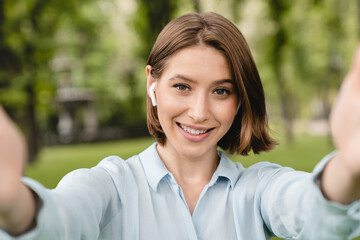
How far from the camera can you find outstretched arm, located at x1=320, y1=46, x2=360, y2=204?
1.04 meters

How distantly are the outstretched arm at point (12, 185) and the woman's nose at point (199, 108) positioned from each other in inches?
28.6

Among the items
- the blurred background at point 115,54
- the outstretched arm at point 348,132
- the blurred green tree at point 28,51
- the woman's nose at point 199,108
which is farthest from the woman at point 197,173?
the blurred green tree at point 28,51

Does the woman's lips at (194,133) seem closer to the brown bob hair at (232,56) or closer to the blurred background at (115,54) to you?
the brown bob hair at (232,56)

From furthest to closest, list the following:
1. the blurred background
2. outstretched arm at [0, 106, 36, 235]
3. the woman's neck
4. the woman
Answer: the blurred background → the woman's neck → the woman → outstretched arm at [0, 106, 36, 235]

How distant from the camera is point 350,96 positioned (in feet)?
3.41

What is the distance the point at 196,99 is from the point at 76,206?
608 millimetres

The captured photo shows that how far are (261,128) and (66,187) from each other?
3.00 ft

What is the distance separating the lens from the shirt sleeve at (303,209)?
1.17 metres

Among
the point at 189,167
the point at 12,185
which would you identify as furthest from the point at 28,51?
the point at 12,185

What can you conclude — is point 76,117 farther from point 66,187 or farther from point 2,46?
point 66,187

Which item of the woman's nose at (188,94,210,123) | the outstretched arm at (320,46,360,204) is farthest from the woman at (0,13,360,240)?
the outstretched arm at (320,46,360,204)

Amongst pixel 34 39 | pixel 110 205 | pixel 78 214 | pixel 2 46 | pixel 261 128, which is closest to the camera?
pixel 78 214

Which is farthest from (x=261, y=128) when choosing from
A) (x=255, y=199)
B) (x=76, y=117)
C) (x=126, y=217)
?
(x=76, y=117)

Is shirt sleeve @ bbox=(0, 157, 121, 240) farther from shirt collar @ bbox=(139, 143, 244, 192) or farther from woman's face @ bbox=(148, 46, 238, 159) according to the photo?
woman's face @ bbox=(148, 46, 238, 159)
